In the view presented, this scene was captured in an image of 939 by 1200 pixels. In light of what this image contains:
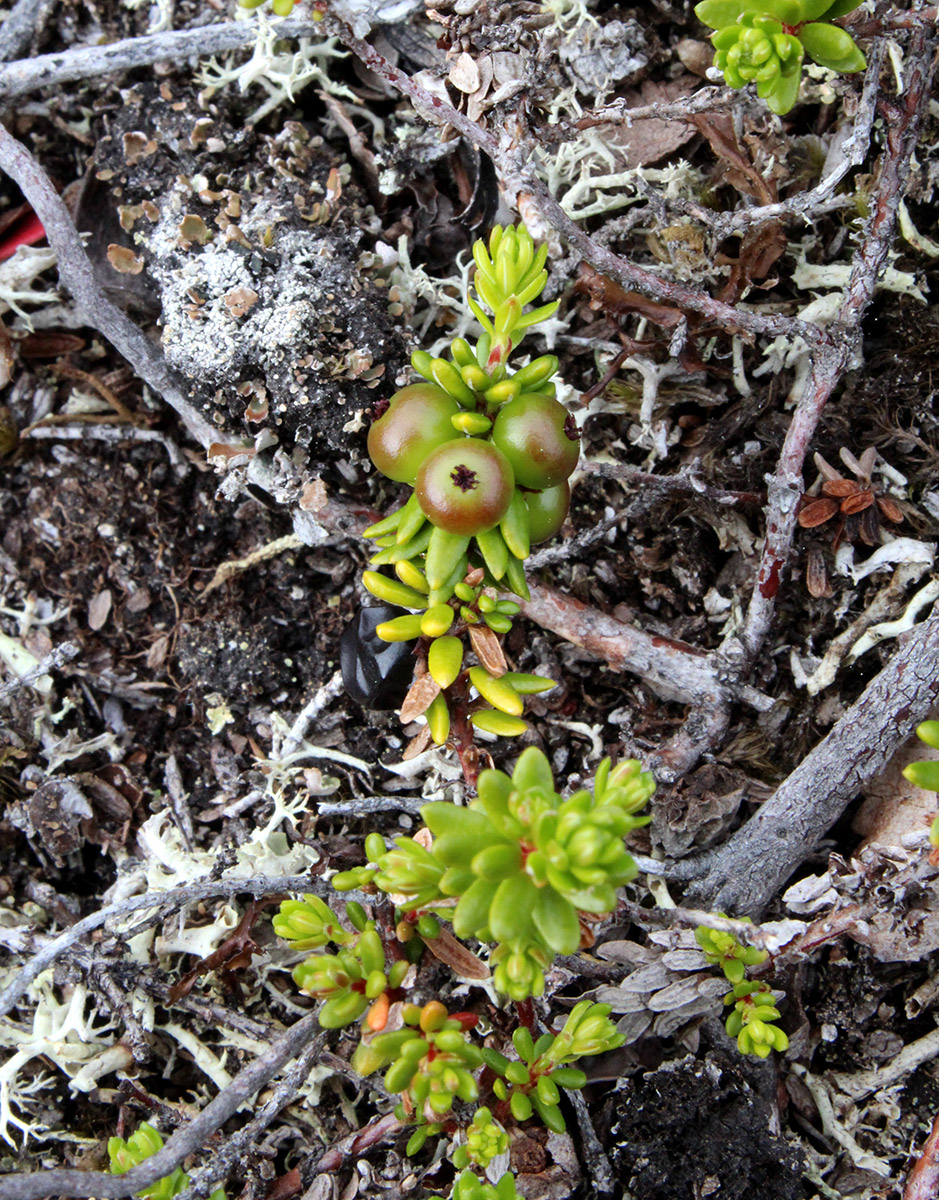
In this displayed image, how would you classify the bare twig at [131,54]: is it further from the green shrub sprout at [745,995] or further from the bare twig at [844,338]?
the green shrub sprout at [745,995]

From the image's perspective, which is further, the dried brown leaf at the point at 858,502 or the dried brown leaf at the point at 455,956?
the dried brown leaf at the point at 858,502

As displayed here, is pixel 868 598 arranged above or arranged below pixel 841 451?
below

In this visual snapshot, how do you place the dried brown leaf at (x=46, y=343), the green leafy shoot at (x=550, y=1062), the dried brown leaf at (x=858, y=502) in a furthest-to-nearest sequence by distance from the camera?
the dried brown leaf at (x=46, y=343)
the dried brown leaf at (x=858, y=502)
the green leafy shoot at (x=550, y=1062)

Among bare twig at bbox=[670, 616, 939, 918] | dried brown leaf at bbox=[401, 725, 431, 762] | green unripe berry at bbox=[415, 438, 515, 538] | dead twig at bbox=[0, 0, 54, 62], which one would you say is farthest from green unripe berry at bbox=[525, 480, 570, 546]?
dead twig at bbox=[0, 0, 54, 62]

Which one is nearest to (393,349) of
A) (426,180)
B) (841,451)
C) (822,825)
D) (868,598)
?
(426,180)

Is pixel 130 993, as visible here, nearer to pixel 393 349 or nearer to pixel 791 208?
pixel 393 349

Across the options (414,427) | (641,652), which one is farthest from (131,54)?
(641,652)

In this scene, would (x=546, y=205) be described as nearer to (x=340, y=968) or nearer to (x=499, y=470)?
(x=499, y=470)

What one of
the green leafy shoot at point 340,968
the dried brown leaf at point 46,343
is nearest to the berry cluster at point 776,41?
the green leafy shoot at point 340,968
